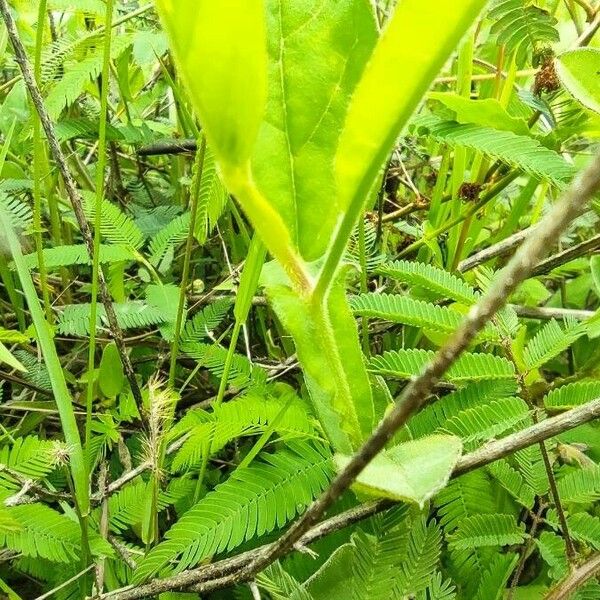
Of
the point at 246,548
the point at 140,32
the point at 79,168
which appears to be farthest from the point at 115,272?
the point at 246,548

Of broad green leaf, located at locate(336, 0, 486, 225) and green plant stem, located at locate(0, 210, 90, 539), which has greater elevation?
broad green leaf, located at locate(336, 0, 486, 225)

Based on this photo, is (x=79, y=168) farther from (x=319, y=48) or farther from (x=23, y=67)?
(x=319, y=48)

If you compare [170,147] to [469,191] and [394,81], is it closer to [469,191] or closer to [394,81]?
[469,191]

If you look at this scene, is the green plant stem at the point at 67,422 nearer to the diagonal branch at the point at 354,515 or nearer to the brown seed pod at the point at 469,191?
the diagonal branch at the point at 354,515

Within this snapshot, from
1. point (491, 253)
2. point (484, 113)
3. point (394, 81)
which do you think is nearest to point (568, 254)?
point (491, 253)

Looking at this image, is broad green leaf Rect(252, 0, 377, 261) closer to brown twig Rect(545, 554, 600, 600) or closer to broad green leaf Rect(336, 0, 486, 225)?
broad green leaf Rect(336, 0, 486, 225)

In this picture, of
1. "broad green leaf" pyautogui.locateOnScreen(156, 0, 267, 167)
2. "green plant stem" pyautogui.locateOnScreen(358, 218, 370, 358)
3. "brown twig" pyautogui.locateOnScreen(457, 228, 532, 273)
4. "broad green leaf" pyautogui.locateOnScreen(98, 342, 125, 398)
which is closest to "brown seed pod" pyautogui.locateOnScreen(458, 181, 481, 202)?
"brown twig" pyautogui.locateOnScreen(457, 228, 532, 273)
